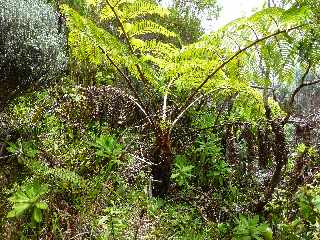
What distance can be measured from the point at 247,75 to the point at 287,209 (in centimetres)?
114

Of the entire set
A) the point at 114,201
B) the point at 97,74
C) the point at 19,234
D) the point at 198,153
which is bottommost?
the point at 19,234

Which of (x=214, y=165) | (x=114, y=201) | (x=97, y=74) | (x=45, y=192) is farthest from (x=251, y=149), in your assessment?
(x=97, y=74)

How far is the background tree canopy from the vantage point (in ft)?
8.22

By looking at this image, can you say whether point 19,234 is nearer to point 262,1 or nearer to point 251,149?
point 251,149

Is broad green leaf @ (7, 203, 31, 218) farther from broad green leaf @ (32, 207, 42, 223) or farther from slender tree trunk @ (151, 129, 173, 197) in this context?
slender tree trunk @ (151, 129, 173, 197)

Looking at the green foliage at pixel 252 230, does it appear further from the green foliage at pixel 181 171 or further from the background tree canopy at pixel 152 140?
the green foliage at pixel 181 171

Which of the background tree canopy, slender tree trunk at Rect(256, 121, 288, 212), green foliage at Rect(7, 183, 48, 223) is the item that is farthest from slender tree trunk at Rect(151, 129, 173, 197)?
green foliage at Rect(7, 183, 48, 223)

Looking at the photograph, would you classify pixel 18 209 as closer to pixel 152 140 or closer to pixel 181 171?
pixel 181 171

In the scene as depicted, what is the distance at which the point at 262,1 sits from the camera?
12.9 ft

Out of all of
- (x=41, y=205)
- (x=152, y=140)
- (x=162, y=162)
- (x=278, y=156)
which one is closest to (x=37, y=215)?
(x=41, y=205)

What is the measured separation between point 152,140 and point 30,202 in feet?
4.25

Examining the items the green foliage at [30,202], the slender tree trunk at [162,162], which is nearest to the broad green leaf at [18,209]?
the green foliage at [30,202]

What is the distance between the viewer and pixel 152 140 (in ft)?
11.2

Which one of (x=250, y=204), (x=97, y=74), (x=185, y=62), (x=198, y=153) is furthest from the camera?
(x=97, y=74)
